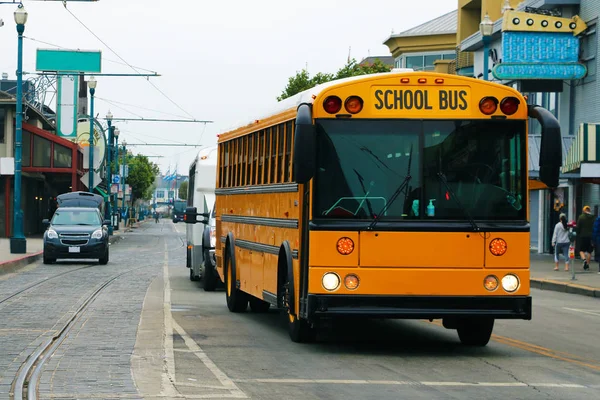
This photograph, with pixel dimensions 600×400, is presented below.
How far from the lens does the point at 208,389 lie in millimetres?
9695

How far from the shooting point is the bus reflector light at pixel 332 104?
12.2 metres

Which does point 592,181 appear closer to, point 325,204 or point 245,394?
point 325,204

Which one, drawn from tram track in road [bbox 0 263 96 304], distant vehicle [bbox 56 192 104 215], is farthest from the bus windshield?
distant vehicle [bbox 56 192 104 215]

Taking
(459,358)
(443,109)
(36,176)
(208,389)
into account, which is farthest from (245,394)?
(36,176)

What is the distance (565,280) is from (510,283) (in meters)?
16.7

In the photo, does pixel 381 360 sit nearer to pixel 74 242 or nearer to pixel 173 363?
pixel 173 363

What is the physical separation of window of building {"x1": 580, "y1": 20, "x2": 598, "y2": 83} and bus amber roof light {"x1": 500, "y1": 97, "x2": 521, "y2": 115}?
27263 millimetres

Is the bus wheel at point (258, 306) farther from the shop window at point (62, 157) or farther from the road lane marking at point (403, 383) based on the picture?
the shop window at point (62, 157)

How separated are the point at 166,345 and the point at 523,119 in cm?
458

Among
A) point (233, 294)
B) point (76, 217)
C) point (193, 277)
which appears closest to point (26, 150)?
point (76, 217)

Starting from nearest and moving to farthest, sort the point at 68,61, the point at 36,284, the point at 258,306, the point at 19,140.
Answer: the point at 258,306 < the point at 36,284 < the point at 19,140 < the point at 68,61

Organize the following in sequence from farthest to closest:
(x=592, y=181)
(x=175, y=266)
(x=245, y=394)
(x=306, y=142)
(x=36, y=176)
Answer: (x=36, y=176) < (x=592, y=181) < (x=175, y=266) < (x=306, y=142) < (x=245, y=394)

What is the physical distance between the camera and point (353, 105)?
12.3 metres

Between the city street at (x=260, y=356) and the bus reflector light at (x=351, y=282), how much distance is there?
2.43 feet
